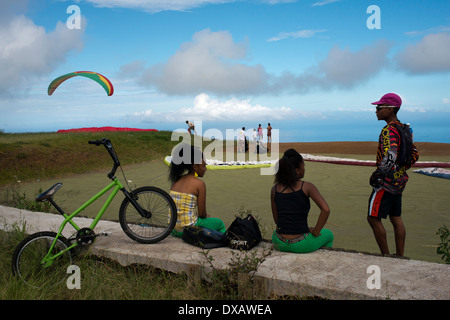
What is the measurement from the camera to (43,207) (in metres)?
7.43

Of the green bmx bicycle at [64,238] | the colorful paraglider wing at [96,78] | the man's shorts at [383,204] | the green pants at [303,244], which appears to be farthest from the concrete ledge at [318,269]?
the colorful paraglider wing at [96,78]

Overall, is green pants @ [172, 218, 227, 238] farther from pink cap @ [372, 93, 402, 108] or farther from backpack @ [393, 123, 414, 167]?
pink cap @ [372, 93, 402, 108]

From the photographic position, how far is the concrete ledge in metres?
3.11

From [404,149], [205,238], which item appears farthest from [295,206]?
[404,149]

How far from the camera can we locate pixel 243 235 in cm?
404

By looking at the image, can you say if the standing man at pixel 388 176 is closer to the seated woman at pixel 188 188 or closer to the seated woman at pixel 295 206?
the seated woman at pixel 295 206

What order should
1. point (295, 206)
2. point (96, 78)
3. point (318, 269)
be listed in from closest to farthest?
point (318, 269) < point (295, 206) < point (96, 78)

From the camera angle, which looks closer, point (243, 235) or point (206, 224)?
point (243, 235)

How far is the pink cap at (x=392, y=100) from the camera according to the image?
14.5ft

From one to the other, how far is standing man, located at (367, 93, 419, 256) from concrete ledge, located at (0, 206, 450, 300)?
2.21 feet

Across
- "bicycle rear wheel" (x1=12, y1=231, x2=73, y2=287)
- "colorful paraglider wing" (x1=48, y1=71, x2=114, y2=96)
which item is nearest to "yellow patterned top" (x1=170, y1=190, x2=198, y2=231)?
"bicycle rear wheel" (x1=12, y1=231, x2=73, y2=287)

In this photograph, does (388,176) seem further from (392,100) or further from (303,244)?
(303,244)

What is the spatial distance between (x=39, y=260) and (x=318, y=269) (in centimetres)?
266
